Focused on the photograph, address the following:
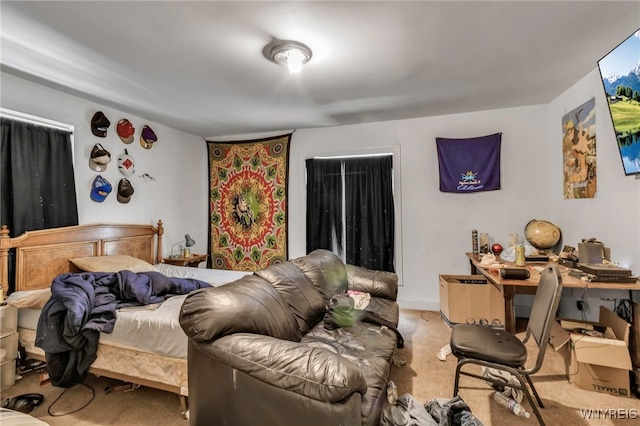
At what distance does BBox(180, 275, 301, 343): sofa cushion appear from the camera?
1.48 meters

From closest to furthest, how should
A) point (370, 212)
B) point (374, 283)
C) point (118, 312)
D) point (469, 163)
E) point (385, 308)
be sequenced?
point (118, 312) < point (385, 308) < point (374, 283) < point (469, 163) < point (370, 212)

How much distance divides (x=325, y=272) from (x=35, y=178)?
283 centimetres

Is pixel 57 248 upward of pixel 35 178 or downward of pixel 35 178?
downward

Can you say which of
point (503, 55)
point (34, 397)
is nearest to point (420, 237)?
point (503, 55)

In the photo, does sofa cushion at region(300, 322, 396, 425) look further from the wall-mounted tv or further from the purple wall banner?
the purple wall banner

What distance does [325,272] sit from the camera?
2.73 m

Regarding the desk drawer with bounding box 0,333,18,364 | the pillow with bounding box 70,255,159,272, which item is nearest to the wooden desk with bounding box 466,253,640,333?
the pillow with bounding box 70,255,159,272

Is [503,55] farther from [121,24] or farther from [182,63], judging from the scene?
[121,24]

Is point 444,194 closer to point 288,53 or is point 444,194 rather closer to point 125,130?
point 288,53

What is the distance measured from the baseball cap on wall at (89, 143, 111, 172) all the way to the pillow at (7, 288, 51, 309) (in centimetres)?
A: 150

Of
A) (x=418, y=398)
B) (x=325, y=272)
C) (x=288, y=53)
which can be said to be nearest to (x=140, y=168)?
(x=288, y=53)

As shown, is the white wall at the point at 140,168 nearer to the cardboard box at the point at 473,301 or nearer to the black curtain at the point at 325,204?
the black curtain at the point at 325,204

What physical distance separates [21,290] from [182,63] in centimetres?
236

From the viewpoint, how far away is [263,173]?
455 centimetres
